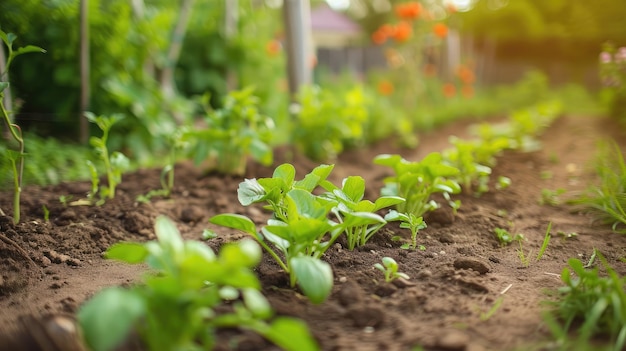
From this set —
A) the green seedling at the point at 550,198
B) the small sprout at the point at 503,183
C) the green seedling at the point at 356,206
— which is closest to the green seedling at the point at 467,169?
the small sprout at the point at 503,183

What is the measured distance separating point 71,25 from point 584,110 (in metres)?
6.23

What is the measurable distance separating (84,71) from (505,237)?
2723mm

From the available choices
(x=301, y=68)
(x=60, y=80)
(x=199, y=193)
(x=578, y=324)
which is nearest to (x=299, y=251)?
(x=578, y=324)

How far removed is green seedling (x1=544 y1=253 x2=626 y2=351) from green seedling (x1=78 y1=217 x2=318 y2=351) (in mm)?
694

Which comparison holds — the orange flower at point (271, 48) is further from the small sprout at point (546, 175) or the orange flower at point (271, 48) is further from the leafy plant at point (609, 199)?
the leafy plant at point (609, 199)

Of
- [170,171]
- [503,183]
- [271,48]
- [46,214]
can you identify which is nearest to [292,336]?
[46,214]

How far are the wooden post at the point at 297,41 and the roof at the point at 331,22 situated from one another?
45.8 ft

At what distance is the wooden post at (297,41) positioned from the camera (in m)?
4.68

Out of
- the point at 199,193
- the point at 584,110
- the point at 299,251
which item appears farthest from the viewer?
→ the point at 584,110

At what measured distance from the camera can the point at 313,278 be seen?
133 cm

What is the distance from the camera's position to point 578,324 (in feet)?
4.69

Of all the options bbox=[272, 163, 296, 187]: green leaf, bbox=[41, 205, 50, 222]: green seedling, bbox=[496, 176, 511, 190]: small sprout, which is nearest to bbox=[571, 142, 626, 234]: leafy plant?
bbox=[496, 176, 511, 190]: small sprout

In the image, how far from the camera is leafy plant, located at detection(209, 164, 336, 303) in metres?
1.33

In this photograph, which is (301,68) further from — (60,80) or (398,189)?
(398,189)
